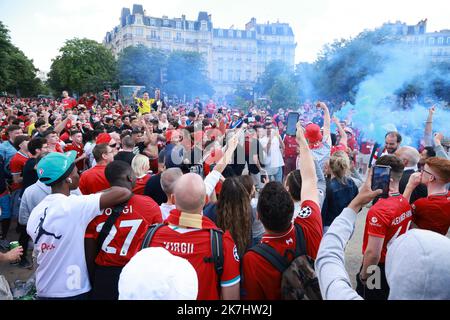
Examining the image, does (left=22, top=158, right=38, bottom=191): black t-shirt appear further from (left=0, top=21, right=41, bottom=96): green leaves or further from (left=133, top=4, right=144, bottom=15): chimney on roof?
(left=133, top=4, right=144, bottom=15): chimney on roof

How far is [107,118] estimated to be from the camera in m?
12.5

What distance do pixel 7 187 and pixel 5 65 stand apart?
37.0 meters

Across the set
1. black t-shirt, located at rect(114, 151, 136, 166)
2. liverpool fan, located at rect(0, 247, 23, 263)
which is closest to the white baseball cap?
liverpool fan, located at rect(0, 247, 23, 263)

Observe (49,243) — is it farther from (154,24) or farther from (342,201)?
(154,24)

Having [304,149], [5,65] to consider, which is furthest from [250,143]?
[5,65]

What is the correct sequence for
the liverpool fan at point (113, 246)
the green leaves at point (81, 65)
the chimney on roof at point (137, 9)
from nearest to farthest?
the liverpool fan at point (113, 246), the green leaves at point (81, 65), the chimney on roof at point (137, 9)

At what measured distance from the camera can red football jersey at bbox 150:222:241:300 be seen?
2.12 metres

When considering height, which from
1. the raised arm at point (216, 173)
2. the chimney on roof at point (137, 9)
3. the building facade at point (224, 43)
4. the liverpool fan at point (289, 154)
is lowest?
the liverpool fan at point (289, 154)

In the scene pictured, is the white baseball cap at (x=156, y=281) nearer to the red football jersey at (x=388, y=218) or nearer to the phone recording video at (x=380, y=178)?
the phone recording video at (x=380, y=178)

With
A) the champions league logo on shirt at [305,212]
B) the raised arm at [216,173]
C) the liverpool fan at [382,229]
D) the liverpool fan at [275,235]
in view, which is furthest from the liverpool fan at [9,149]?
the liverpool fan at [382,229]

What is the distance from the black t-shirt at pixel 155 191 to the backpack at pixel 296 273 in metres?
2.48

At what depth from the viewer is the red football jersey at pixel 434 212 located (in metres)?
3.22

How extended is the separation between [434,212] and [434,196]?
162 millimetres
